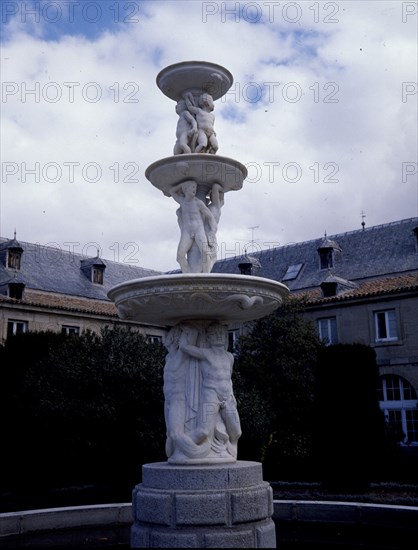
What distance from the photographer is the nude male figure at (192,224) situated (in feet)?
27.1

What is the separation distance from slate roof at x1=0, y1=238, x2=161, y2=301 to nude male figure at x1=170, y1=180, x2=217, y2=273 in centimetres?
2533

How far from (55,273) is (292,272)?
14.4m

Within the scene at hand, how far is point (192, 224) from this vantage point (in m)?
8.35

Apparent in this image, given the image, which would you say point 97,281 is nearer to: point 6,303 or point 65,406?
point 6,303

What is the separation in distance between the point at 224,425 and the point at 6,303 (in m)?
24.7

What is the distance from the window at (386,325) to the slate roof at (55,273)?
49.6ft

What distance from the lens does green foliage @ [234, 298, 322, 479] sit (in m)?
18.0

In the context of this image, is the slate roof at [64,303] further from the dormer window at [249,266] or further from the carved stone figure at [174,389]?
the carved stone figure at [174,389]

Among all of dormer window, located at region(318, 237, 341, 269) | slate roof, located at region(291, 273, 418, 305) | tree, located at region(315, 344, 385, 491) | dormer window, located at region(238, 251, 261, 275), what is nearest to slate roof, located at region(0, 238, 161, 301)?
dormer window, located at region(238, 251, 261, 275)

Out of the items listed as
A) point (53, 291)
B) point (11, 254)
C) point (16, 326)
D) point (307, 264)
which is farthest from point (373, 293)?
point (11, 254)

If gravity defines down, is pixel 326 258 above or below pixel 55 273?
above

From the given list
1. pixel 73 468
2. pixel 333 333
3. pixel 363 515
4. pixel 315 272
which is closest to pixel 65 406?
pixel 73 468

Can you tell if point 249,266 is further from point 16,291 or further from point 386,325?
point 16,291

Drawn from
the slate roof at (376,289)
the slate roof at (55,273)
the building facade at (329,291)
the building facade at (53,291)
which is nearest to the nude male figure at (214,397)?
the building facade at (329,291)
